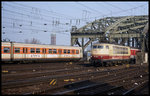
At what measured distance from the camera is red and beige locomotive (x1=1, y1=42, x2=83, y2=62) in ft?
88.4

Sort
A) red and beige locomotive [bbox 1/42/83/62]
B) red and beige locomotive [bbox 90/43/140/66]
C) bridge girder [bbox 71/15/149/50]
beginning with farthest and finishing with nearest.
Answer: bridge girder [bbox 71/15/149/50] → red and beige locomotive [bbox 90/43/140/66] → red and beige locomotive [bbox 1/42/83/62]

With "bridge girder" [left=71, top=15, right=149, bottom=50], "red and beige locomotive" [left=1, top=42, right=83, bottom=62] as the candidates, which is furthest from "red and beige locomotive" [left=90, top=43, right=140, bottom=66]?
"bridge girder" [left=71, top=15, right=149, bottom=50]

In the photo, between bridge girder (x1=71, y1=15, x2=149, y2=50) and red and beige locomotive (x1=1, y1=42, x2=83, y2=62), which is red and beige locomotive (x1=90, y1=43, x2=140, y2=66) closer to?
red and beige locomotive (x1=1, y1=42, x2=83, y2=62)

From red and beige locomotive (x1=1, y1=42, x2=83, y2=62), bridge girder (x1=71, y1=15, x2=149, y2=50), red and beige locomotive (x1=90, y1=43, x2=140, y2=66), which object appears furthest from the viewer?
bridge girder (x1=71, y1=15, x2=149, y2=50)

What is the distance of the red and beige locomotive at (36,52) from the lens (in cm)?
2694

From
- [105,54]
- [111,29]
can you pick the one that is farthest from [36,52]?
[111,29]

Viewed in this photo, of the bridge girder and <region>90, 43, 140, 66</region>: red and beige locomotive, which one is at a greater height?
the bridge girder

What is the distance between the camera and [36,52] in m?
30.9

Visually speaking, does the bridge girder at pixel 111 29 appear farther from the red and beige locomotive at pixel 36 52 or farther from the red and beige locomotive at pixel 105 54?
the red and beige locomotive at pixel 105 54

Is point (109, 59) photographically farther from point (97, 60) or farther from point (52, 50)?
point (52, 50)

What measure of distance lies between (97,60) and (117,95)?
16286 mm

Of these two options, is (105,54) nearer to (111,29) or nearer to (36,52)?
(36,52)

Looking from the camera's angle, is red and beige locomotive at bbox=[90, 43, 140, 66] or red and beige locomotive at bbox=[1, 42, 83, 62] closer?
red and beige locomotive at bbox=[1, 42, 83, 62]

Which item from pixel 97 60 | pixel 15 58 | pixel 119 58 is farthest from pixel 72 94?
pixel 119 58
